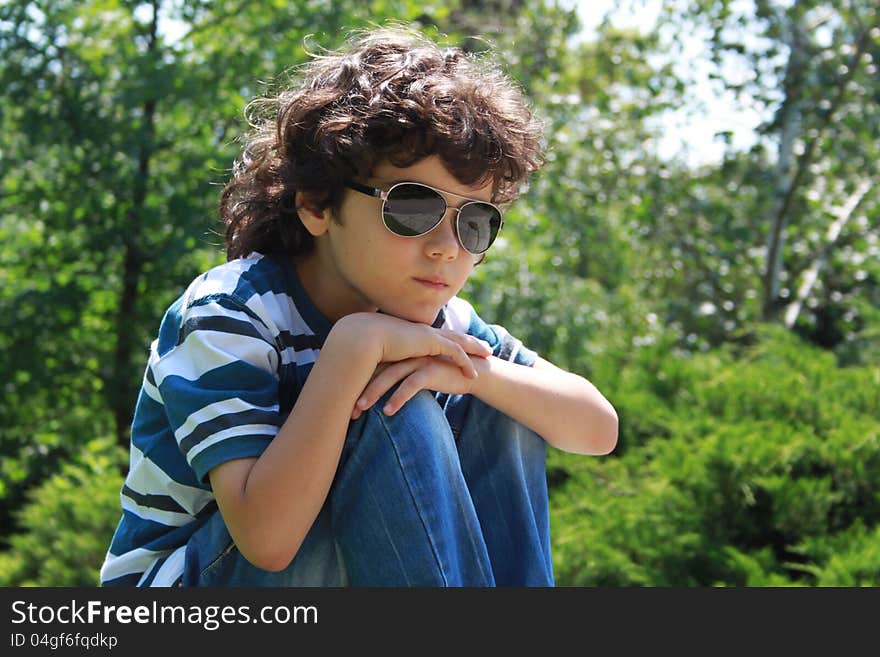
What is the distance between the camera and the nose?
72.8 inches

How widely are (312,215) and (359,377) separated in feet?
1.41

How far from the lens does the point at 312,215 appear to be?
6.39 ft

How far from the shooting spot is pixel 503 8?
7594 millimetres

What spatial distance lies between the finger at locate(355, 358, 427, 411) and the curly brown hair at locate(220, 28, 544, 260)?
1.15 feet

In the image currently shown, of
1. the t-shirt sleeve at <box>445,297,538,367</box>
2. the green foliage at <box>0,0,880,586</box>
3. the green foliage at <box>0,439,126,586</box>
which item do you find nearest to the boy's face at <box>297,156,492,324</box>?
the t-shirt sleeve at <box>445,297,538,367</box>

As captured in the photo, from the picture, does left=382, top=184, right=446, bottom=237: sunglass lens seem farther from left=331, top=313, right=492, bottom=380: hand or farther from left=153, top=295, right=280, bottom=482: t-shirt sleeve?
left=153, top=295, right=280, bottom=482: t-shirt sleeve

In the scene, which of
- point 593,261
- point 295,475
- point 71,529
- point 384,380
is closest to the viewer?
point 295,475

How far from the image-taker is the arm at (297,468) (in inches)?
62.3

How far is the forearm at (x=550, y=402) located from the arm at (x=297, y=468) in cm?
31

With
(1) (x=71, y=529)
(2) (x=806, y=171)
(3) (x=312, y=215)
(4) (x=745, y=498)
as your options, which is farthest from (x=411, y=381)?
(2) (x=806, y=171)

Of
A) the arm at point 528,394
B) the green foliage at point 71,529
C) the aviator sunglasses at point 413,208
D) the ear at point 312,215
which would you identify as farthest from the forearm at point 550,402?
the green foliage at point 71,529

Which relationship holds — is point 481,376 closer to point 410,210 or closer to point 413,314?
point 413,314

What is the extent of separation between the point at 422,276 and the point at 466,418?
339mm

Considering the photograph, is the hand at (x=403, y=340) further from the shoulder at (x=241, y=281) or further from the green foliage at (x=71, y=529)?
the green foliage at (x=71, y=529)
